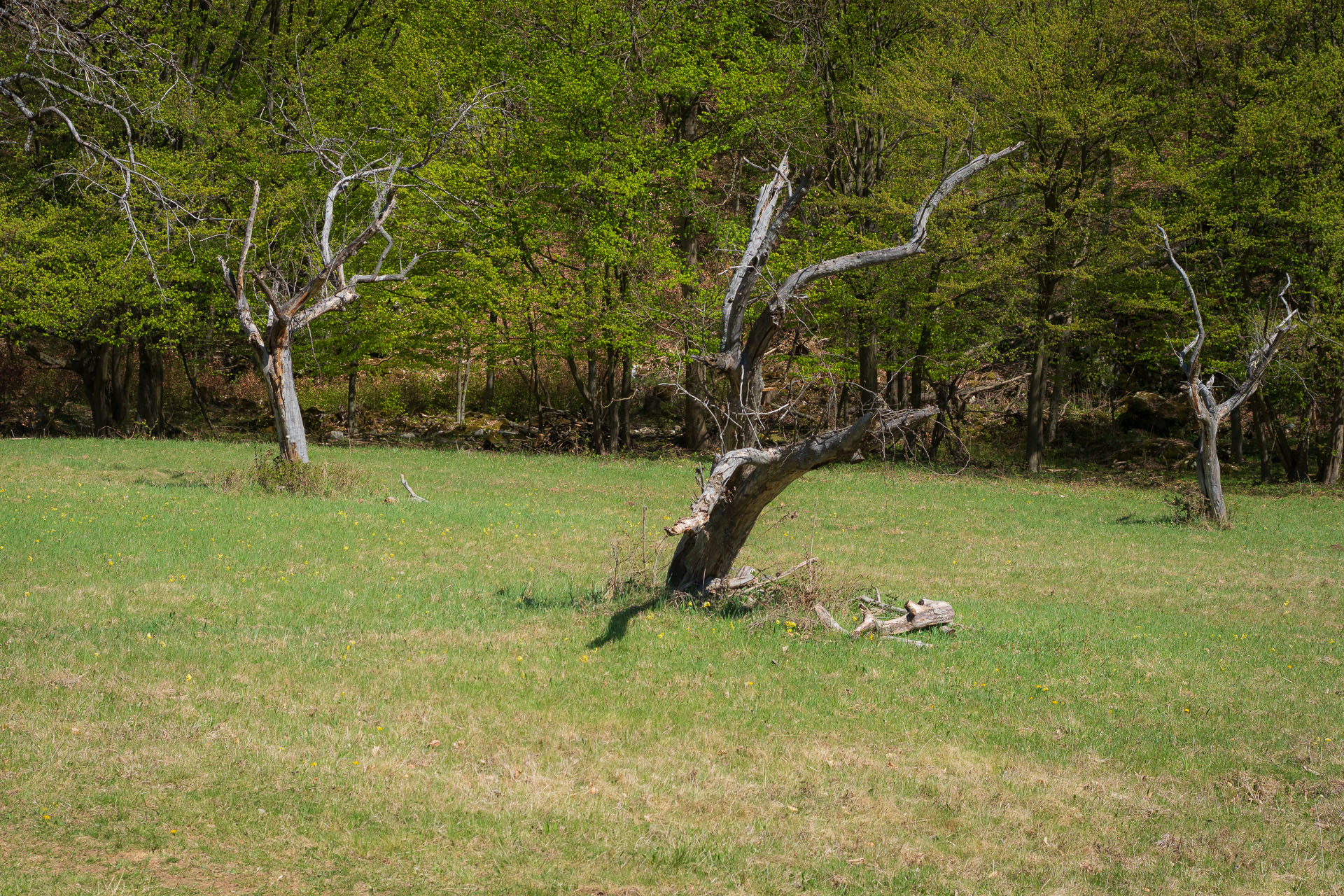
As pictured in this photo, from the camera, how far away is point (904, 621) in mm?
10938

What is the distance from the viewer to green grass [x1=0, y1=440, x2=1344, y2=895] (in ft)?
19.3

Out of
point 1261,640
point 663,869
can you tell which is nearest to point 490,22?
point 1261,640

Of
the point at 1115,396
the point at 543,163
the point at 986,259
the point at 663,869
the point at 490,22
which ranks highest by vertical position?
the point at 490,22

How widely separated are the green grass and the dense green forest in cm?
1428

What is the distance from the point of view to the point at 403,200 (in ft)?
104

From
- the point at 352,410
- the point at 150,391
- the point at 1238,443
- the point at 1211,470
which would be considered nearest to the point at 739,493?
the point at 1211,470

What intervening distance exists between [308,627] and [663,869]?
18.1 ft

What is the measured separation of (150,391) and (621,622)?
28.9 meters

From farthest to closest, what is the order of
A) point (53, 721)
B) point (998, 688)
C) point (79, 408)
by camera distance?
point (79, 408) < point (998, 688) < point (53, 721)

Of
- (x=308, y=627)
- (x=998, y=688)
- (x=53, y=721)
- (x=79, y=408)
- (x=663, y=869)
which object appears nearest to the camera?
(x=663, y=869)

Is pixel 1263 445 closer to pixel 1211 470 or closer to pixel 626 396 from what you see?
pixel 1211 470

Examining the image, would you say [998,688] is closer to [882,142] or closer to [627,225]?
[627,225]

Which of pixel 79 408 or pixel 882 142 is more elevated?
pixel 882 142

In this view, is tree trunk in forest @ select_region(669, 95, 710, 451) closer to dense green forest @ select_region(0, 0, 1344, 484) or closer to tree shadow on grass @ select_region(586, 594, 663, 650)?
dense green forest @ select_region(0, 0, 1344, 484)
